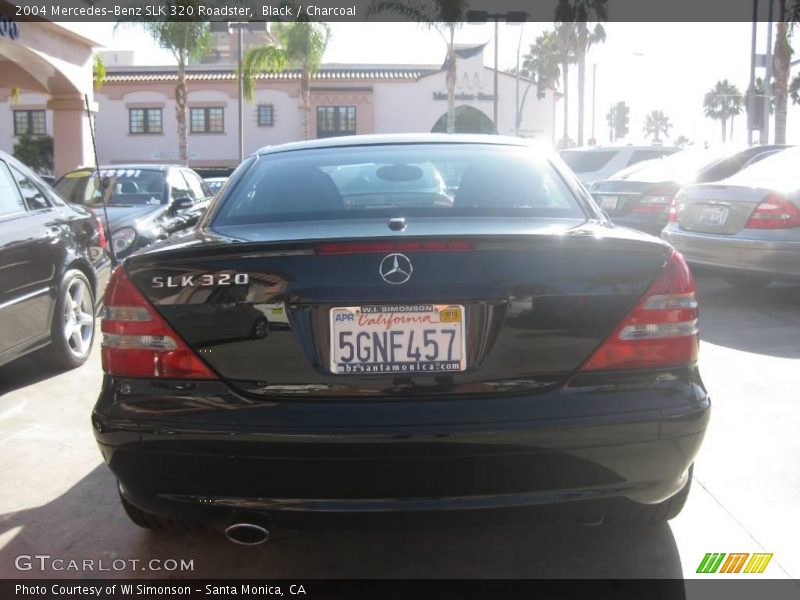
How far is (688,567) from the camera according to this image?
290cm

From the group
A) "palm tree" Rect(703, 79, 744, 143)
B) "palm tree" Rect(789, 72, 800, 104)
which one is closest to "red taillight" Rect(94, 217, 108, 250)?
"palm tree" Rect(789, 72, 800, 104)

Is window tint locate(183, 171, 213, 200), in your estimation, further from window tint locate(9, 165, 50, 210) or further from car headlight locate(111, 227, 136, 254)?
window tint locate(9, 165, 50, 210)

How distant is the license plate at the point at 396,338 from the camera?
7.97ft

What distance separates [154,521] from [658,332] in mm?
1743

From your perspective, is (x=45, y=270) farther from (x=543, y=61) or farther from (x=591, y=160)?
(x=543, y=61)

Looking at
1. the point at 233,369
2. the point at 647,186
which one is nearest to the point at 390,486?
the point at 233,369

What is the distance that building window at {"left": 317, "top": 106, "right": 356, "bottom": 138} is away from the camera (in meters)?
44.0

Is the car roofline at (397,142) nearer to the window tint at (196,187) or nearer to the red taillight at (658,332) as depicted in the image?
the red taillight at (658,332)

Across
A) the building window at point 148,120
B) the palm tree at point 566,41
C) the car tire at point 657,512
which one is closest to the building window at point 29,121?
the building window at point 148,120

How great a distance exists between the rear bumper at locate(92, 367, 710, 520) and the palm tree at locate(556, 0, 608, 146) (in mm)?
39334

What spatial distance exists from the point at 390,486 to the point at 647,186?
8.03m

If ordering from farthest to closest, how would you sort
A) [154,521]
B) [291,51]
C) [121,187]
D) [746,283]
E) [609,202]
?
[291,51], [609,202], [121,187], [746,283], [154,521]

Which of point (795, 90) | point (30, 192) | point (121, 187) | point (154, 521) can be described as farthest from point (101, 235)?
point (795, 90)

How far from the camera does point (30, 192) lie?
5.67 meters
